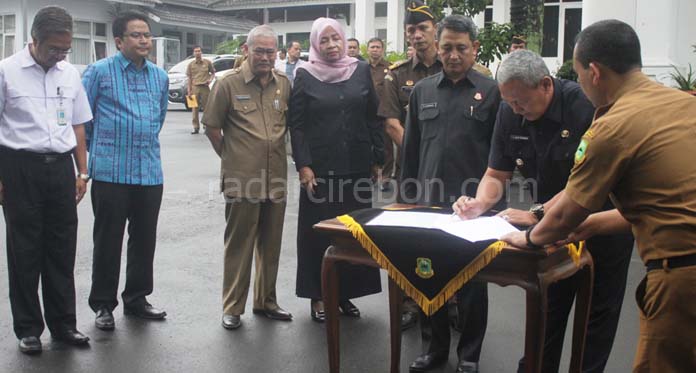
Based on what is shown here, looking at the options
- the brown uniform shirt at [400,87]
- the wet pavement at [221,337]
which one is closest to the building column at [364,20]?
the wet pavement at [221,337]

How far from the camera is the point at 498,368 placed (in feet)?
14.4

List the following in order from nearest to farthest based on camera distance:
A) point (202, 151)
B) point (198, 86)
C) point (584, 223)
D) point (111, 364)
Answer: point (584, 223) → point (111, 364) → point (202, 151) → point (198, 86)

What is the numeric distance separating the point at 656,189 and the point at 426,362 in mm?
2166

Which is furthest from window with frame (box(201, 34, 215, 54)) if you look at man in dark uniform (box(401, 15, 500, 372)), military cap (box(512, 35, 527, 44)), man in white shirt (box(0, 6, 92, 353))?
man in dark uniform (box(401, 15, 500, 372))

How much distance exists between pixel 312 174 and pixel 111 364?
1.70 metres

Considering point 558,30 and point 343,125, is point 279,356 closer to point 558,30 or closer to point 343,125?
point 343,125

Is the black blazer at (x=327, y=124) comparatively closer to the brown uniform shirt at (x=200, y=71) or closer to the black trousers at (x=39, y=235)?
the black trousers at (x=39, y=235)

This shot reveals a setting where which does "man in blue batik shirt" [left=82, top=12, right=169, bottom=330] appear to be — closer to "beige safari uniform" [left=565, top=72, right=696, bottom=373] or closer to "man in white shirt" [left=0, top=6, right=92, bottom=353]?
"man in white shirt" [left=0, top=6, right=92, bottom=353]

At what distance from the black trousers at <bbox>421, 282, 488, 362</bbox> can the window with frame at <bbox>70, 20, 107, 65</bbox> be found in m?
27.1

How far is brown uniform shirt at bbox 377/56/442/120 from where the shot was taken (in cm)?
545

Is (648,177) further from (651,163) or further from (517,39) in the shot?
(517,39)

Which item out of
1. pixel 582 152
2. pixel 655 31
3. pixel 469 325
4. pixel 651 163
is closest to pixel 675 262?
pixel 651 163

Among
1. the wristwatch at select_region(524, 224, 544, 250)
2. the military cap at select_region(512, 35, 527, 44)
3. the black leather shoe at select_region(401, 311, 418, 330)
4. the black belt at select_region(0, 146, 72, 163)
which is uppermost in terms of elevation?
the military cap at select_region(512, 35, 527, 44)

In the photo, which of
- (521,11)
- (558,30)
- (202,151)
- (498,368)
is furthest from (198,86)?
(498,368)
